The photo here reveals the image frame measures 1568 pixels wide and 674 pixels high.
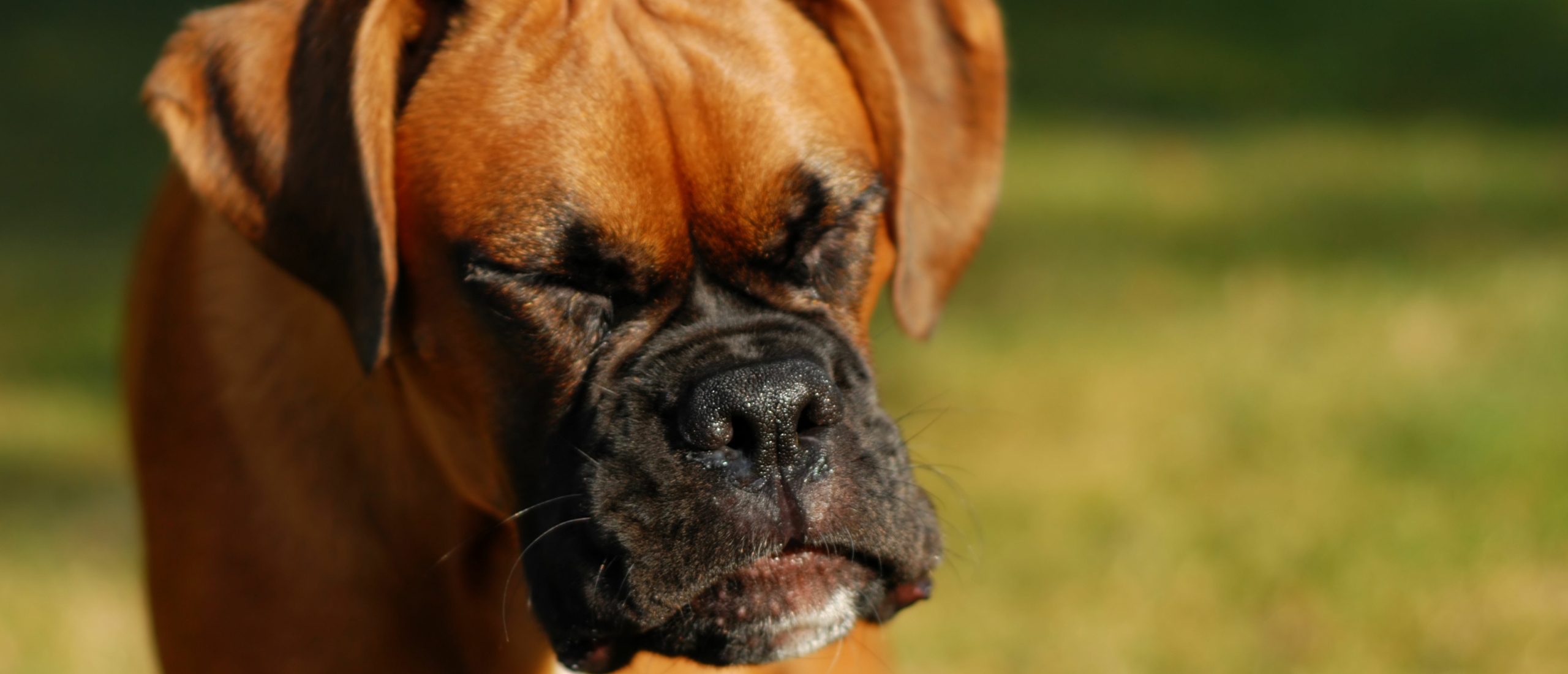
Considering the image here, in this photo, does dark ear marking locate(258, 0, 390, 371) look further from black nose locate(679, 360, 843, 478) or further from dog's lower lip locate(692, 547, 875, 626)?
dog's lower lip locate(692, 547, 875, 626)

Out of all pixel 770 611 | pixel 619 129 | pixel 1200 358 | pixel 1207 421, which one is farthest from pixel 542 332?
pixel 1200 358

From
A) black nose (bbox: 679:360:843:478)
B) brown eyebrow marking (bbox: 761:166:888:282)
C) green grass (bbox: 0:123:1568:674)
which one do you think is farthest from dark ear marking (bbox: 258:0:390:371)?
green grass (bbox: 0:123:1568:674)

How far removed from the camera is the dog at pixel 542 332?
2.81 meters

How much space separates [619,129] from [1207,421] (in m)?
3.83

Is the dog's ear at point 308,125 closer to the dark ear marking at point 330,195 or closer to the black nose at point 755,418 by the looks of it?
the dark ear marking at point 330,195

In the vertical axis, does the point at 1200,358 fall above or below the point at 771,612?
below

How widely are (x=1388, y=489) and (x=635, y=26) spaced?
11.7 ft

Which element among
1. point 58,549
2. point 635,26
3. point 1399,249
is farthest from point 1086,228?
point 635,26

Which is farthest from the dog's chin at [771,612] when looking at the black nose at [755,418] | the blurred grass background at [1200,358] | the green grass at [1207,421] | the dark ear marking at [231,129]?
the dark ear marking at [231,129]

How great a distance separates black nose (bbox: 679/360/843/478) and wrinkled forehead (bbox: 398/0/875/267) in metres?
0.29

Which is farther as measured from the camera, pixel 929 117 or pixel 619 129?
pixel 929 117

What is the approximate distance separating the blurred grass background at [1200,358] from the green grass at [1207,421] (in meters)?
0.02

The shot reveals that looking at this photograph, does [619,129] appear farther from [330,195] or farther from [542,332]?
[330,195]

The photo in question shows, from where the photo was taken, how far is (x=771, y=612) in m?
2.87
